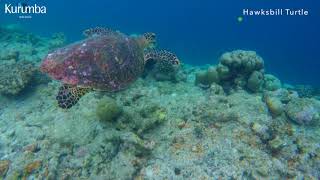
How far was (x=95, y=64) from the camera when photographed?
5.60 meters

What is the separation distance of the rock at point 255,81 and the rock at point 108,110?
11.9 feet

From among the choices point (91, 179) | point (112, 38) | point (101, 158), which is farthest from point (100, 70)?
point (91, 179)

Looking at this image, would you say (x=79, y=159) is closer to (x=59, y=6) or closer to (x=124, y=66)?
(x=124, y=66)

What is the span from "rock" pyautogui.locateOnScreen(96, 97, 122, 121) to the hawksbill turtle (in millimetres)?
302

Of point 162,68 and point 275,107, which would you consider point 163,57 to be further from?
point 275,107

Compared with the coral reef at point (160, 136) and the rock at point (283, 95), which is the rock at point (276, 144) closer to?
the coral reef at point (160, 136)

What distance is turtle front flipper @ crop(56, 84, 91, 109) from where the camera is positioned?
5484 mm

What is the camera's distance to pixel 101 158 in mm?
5047

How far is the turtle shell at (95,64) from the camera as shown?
5426 mm

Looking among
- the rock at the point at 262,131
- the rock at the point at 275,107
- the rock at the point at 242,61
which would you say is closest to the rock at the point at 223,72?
the rock at the point at 242,61

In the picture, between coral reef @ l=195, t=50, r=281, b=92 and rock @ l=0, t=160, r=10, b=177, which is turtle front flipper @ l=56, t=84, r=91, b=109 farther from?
coral reef @ l=195, t=50, r=281, b=92

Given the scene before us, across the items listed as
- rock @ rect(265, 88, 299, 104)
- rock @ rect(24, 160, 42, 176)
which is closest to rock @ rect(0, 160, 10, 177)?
rock @ rect(24, 160, 42, 176)

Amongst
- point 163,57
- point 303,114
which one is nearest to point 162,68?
point 163,57

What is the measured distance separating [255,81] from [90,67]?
4.21 m
